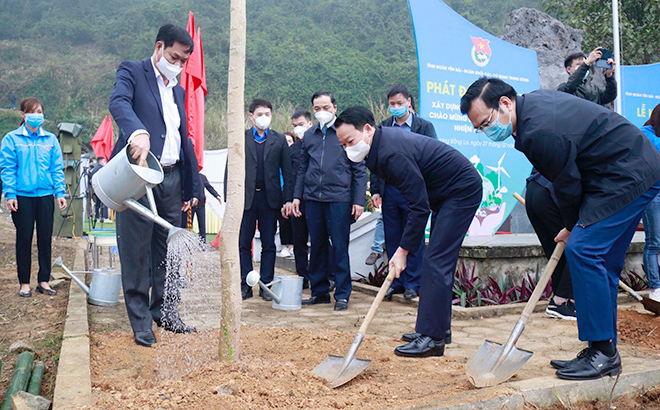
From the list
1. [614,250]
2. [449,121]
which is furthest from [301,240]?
[614,250]

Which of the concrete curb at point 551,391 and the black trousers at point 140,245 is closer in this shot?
the concrete curb at point 551,391

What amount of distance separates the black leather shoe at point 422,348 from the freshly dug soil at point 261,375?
6 cm

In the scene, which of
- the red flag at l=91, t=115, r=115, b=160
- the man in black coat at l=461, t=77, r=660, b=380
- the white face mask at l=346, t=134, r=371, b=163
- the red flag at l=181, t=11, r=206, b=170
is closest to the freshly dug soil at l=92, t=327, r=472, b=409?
the man in black coat at l=461, t=77, r=660, b=380

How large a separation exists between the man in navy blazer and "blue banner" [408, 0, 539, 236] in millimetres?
3483

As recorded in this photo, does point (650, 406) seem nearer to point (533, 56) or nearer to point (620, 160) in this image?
point (620, 160)

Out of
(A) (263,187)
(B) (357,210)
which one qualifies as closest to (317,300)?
(B) (357,210)

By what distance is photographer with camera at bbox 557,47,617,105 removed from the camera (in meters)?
5.16

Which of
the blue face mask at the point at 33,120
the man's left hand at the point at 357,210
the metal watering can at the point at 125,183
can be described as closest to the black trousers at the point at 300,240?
the man's left hand at the point at 357,210

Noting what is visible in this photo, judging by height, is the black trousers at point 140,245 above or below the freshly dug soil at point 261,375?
above

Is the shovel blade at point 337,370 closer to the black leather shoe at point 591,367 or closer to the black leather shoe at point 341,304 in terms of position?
the black leather shoe at point 591,367

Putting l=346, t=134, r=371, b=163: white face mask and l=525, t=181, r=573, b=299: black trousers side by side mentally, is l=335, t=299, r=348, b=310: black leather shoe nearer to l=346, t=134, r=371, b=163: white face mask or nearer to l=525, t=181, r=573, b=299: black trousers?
l=525, t=181, r=573, b=299: black trousers

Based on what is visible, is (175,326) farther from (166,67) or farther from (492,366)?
(492,366)

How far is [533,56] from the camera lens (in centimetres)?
839

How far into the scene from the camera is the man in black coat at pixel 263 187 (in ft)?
20.1
